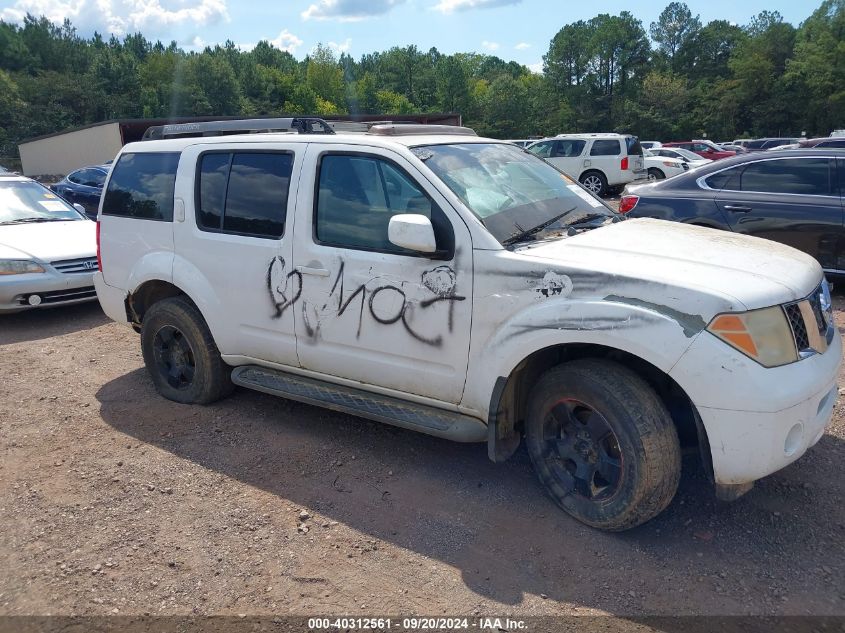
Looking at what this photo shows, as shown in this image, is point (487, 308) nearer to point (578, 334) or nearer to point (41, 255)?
point (578, 334)

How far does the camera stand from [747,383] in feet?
9.07

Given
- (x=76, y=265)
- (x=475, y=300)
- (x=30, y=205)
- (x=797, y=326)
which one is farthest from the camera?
(x=30, y=205)

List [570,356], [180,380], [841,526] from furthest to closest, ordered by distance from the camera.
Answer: [180,380], [570,356], [841,526]

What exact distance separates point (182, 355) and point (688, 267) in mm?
3670

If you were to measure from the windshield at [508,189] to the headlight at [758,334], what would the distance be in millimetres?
1149

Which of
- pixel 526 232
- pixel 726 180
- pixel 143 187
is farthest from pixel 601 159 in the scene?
pixel 526 232

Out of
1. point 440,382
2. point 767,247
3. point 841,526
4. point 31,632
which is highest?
point 767,247

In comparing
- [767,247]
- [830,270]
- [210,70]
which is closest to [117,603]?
[767,247]

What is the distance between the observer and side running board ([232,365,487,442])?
3584mm

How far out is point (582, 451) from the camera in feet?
10.9

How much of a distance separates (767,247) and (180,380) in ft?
13.5

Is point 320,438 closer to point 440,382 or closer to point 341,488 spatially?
point 341,488

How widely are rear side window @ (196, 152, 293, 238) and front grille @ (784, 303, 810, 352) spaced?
2.83 m

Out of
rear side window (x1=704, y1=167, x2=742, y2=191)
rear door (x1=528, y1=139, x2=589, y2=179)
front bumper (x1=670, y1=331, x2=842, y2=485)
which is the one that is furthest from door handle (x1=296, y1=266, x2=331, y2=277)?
rear door (x1=528, y1=139, x2=589, y2=179)
